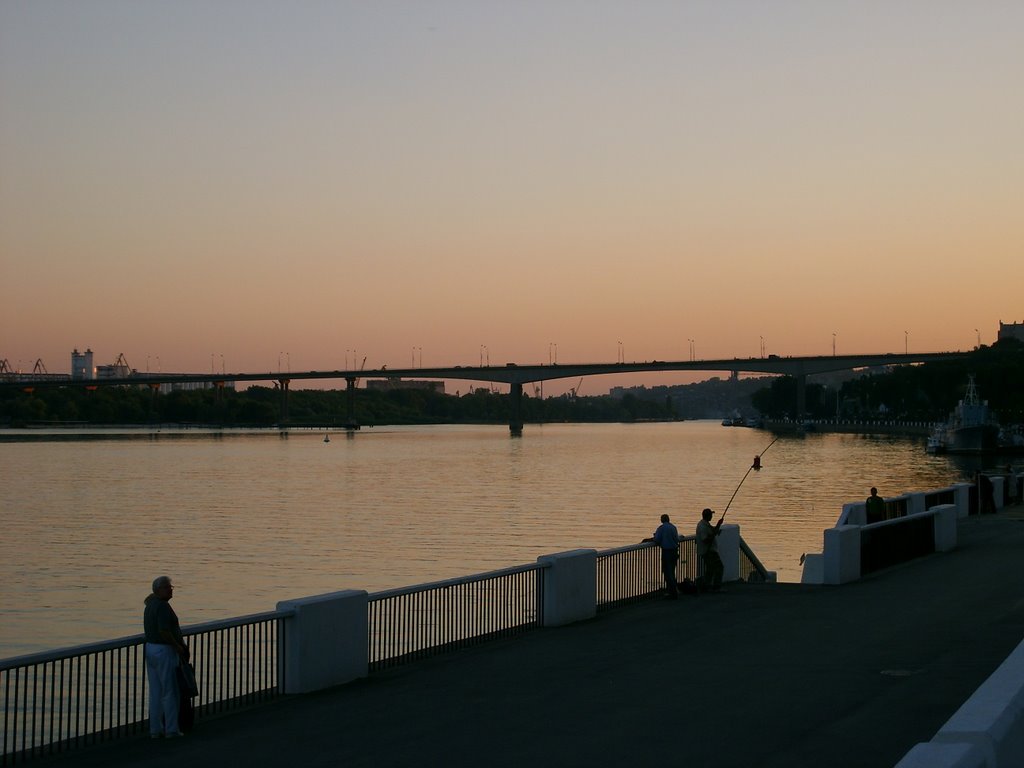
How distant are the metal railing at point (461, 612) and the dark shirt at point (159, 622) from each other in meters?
3.71

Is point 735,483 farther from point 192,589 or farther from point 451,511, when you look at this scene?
point 192,589

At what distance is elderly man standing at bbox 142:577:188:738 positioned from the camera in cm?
1378

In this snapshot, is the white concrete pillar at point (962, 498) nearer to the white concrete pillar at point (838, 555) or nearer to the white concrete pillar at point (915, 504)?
the white concrete pillar at point (915, 504)

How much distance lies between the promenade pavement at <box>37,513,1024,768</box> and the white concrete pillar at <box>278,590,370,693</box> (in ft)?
0.85

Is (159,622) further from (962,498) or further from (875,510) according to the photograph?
(962,498)

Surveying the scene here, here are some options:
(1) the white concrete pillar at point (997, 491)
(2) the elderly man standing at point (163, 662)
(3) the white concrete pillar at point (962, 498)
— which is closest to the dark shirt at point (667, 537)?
(2) the elderly man standing at point (163, 662)

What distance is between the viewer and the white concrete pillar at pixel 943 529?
32.9m

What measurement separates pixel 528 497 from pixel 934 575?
51.1m

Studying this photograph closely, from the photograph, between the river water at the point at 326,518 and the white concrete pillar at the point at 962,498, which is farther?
the white concrete pillar at the point at 962,498

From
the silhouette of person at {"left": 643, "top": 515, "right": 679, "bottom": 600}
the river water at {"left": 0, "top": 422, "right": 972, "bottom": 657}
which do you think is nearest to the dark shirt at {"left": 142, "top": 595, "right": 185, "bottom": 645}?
the silhouette of person at {"left": 643, "top": 515, "right": 679, "bottom": 600}

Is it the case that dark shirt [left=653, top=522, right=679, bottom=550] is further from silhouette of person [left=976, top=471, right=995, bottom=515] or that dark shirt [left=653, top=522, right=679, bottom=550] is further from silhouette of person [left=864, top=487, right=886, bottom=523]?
silhouette of person [left=976, top=471, right=995, bottom=515]

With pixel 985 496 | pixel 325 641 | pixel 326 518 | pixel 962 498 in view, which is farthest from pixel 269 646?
pixel 326 518

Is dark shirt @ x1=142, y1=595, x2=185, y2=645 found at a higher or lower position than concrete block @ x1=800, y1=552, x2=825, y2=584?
higher

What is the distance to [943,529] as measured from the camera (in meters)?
33.1
